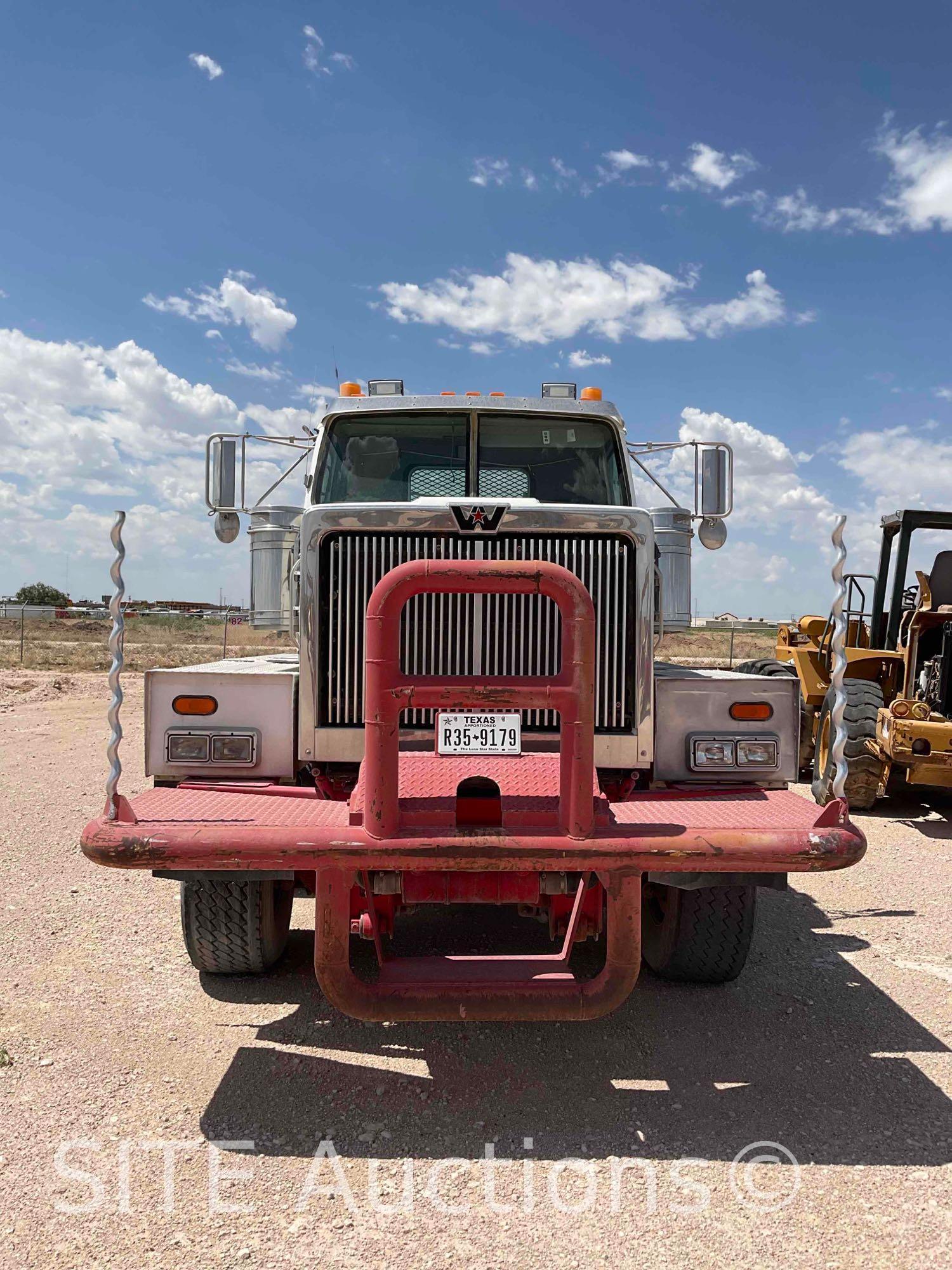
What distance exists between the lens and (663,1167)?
290 cm

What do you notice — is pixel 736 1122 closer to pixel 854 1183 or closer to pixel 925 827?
pixel 854 1183

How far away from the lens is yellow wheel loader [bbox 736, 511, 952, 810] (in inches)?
311

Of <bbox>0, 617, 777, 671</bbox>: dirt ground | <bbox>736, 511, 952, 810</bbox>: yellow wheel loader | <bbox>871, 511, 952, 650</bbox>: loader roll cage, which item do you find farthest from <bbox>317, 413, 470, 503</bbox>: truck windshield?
<bbox>0, 617, 777, 671</bbox>: dirt ground

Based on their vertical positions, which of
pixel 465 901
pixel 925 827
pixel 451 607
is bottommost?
pixel 925 827

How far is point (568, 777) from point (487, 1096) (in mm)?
1306

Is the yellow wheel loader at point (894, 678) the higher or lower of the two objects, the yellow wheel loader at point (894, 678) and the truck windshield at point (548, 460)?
the lower

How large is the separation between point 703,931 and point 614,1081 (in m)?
0.90

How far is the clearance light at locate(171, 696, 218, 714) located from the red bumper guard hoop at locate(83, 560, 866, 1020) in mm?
713

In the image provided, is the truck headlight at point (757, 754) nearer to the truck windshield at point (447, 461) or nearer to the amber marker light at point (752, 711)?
the amber marker light at point (752, 711)

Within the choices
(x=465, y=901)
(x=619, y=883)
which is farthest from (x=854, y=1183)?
(x=465, y=901)

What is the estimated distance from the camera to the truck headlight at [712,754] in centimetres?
390

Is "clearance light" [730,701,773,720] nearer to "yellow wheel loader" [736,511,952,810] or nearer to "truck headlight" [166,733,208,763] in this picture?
"truck headlight" [166,733,208,763]

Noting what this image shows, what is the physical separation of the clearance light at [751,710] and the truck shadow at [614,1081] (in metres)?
1.34

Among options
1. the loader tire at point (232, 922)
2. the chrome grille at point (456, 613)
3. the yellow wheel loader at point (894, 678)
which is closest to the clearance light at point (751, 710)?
the chrome grille at point (456, 613)
